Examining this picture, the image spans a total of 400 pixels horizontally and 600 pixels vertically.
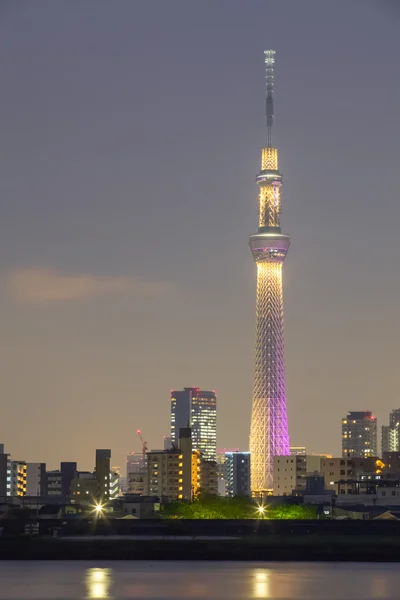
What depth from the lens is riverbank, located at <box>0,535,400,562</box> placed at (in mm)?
105438

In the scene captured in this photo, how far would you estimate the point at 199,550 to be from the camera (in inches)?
4250

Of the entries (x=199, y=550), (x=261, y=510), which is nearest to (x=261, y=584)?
(x=199, y=550)

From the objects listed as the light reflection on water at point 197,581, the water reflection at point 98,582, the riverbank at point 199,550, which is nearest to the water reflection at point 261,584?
the light reflection on water at point 197,581

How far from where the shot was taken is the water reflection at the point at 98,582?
80.6 meters

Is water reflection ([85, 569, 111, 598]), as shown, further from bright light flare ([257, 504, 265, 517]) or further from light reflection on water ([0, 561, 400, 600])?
bright light flare ([257, 504, 265, 517])

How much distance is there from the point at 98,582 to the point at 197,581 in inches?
202

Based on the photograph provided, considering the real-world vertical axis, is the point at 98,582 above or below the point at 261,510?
below

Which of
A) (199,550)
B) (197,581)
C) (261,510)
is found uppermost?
(261,510)

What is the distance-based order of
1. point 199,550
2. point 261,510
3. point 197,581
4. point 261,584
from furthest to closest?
1. point 261,510
2. point 199,550
3. point 197,581
4. point 261,584

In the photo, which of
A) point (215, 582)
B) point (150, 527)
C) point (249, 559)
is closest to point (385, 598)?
point (215, 582)

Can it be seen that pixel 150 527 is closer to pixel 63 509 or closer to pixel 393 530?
pixel 393 530

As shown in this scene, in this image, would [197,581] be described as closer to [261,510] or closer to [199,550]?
[199,550]

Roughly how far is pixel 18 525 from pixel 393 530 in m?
25.7

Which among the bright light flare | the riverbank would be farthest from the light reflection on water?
the bright light flare
